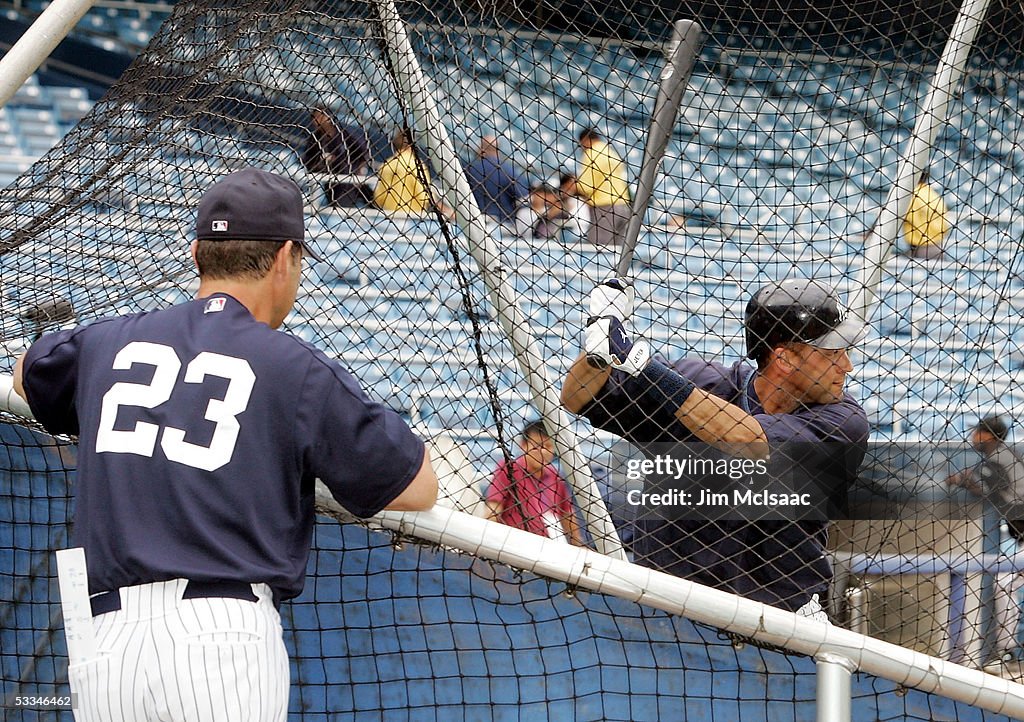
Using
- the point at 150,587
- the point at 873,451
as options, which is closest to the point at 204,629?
the point at 150,587

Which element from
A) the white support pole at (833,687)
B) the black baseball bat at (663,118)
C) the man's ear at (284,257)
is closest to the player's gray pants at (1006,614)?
the white support pole at (833,687)

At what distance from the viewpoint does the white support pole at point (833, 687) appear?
2.12m

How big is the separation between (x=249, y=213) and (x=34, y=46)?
1.15 m

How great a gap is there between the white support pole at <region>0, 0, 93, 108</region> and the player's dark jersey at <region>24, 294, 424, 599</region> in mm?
1135

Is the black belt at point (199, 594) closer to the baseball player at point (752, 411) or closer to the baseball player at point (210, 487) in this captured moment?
the baseball player at point (210, 487)

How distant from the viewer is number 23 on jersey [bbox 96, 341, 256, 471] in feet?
5.87

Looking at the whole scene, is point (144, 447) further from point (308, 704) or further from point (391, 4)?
point (391, 4)

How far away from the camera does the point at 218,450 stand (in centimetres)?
179

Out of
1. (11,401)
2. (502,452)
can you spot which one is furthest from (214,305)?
(502,452)

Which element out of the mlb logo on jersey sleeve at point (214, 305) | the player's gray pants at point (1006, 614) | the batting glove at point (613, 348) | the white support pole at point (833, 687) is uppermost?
the batting glove at point (613, 348)

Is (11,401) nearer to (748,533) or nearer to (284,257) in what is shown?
(284,257)

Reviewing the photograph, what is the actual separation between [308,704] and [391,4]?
1601mm

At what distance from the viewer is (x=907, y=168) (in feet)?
9.96

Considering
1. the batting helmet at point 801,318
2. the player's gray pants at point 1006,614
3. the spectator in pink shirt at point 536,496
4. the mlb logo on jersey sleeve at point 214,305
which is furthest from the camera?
the player's gray pants at point 1006,614
